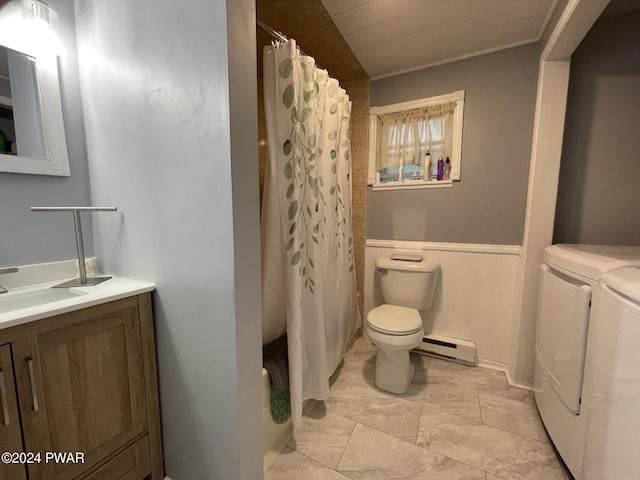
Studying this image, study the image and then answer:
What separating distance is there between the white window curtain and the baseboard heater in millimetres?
1359

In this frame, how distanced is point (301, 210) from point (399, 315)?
3.23ft

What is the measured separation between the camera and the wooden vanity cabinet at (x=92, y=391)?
0.74 metres

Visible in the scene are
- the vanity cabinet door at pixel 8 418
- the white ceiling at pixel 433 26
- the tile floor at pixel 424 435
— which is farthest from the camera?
the white ceiling at pixel 433 26

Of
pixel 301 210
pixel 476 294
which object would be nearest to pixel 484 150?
pixel 476 294

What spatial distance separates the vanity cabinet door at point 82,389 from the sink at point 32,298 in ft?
0.66

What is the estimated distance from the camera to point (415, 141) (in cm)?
199

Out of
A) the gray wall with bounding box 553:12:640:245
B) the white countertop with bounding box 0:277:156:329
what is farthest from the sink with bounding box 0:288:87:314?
the gray wall with bounding box 553:12:640:245

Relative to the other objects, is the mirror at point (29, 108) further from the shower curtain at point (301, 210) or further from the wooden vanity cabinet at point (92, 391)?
the shower curtain at point (301, 210)

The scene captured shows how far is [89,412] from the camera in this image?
871 millimetres

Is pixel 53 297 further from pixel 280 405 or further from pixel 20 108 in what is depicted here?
pixel 280 405

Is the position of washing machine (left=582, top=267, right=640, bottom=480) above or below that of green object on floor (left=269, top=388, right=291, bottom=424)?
above

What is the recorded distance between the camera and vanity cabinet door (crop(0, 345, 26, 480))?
2.25 ft

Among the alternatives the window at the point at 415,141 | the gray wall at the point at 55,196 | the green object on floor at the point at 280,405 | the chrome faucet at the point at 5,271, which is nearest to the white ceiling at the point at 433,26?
the window at the point at 415,141

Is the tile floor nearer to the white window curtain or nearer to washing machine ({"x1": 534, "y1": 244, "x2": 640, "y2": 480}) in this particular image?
washing machine ({"x1": 534, "y1": 244, "x2": 640, "y2": 480})
